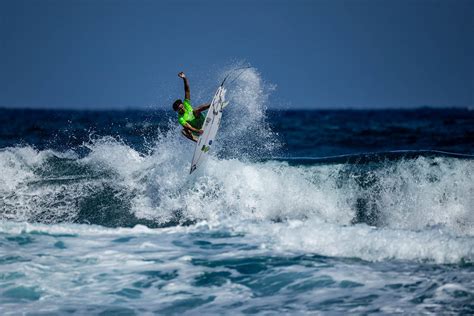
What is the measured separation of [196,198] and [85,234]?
2.72 metres

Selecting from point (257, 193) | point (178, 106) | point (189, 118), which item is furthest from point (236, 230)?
point (178, 106)

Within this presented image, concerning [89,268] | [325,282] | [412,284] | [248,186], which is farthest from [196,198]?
[412,284]

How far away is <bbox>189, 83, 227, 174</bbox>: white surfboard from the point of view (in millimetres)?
12594

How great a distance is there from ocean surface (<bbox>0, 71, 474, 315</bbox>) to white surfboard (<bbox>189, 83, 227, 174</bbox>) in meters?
0.42

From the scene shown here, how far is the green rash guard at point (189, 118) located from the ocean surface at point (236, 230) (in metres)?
1.09

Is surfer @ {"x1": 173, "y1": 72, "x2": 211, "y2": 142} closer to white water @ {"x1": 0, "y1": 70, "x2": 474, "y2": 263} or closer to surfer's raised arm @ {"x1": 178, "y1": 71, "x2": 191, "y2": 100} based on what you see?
surfer's raised arm @ {"x1": 178, "y1": 71, "x2": 191, "y2": 100}

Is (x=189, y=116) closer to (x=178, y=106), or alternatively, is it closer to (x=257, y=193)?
(x=178, y=106)

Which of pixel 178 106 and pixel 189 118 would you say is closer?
pixel 178 106

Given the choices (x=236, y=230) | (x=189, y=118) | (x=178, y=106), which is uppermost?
(x=178, y=106)

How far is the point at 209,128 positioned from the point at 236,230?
9.47 feet

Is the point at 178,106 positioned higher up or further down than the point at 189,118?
higher up

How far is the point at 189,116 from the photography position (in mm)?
12812

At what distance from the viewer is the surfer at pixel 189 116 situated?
1264 cm

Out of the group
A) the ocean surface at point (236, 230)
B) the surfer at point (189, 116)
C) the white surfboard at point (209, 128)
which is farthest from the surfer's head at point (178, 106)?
the ocean surface at point (236, 230)
